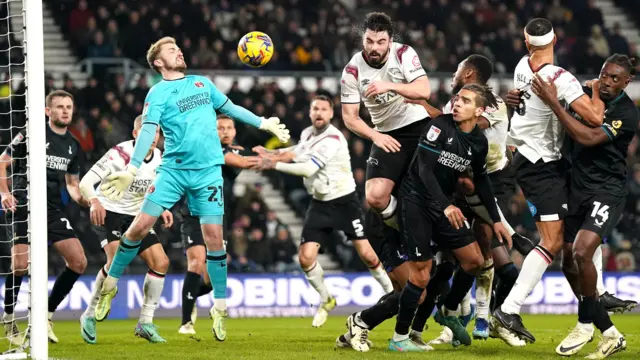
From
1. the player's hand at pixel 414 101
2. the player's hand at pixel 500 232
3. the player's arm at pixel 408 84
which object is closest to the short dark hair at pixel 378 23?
the player's arm at pixel 408 84

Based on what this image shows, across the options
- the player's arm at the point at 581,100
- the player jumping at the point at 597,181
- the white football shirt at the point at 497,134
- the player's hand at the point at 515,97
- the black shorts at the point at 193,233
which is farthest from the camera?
the black shorts at the point at 193,233

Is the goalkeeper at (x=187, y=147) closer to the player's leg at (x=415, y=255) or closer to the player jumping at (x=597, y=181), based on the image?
the player's leg at (x=415, y=255)

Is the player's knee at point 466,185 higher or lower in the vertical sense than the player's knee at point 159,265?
higher

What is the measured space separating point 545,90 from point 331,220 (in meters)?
4.49

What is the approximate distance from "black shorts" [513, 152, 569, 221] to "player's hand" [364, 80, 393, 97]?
1372mm

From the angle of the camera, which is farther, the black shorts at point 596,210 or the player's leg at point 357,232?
the player's leg at point 357,232

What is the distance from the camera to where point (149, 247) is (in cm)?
1043

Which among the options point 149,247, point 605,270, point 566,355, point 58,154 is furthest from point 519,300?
point 605,270

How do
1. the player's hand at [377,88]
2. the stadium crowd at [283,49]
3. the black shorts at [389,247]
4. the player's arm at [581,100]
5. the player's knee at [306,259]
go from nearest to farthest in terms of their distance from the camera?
the player's arm at [581,100], the player's hand at [377,88], the black shorts at [389,247], the player's knee at [306,259], the stadium crowd at [283,49]

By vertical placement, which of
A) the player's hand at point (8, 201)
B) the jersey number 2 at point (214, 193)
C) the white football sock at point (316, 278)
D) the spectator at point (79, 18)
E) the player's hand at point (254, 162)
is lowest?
the white football sock at point (316, 278)

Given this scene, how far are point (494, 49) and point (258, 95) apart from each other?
6502mm

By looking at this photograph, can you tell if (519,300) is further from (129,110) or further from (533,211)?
(129,110)

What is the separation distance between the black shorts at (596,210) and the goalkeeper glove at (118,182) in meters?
3.75

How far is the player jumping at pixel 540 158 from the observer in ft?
27.5
